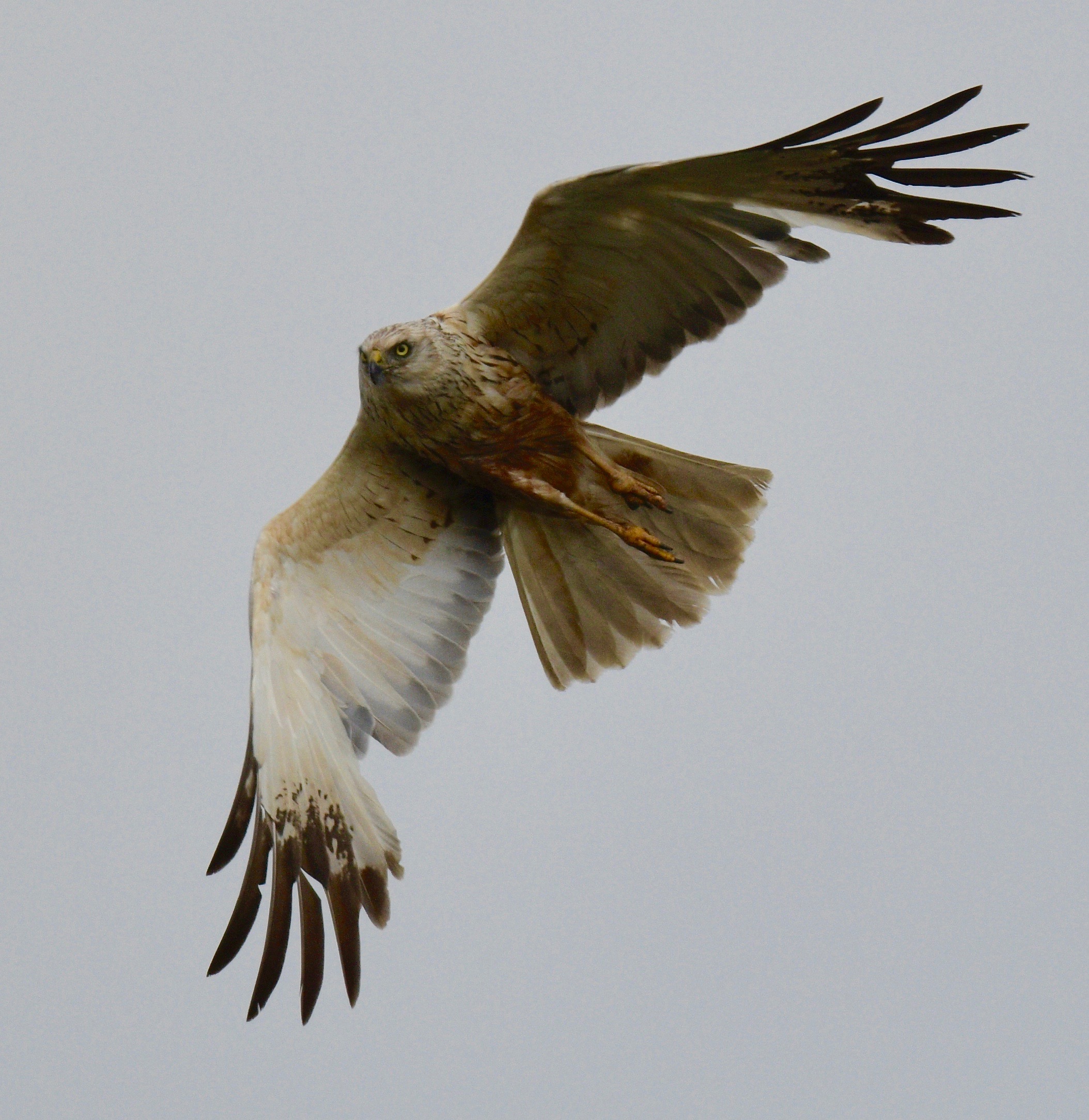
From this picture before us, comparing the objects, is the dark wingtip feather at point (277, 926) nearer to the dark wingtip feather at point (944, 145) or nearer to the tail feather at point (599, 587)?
the tail feather at point (599, 587)

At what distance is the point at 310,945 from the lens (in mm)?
6238

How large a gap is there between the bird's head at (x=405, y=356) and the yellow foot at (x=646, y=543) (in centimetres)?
98

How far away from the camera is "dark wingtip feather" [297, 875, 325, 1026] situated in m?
6.12

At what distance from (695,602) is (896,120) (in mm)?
2213

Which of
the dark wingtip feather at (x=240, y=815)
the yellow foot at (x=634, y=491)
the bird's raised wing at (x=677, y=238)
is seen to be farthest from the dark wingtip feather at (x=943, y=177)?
the dark wingtip feather at (x=240, y=815)


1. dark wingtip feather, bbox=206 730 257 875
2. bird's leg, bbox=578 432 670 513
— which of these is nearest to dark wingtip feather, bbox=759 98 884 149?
bird's leg, bbox=578 432 670 513

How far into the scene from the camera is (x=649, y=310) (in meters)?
6.41

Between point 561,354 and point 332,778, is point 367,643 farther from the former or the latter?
point 561,354

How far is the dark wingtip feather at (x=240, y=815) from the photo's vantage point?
254 inches

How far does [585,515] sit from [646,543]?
0.91ft

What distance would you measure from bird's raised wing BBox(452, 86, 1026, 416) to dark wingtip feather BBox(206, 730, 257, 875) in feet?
6.33

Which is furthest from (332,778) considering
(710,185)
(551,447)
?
(710,185)

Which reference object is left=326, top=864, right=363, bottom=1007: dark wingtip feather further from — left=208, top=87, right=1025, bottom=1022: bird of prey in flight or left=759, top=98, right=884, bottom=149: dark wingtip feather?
left=759, top=98, right=884, bottom=149: dark wingtip feather

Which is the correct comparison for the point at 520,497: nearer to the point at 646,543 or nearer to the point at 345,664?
the point at 646,543
